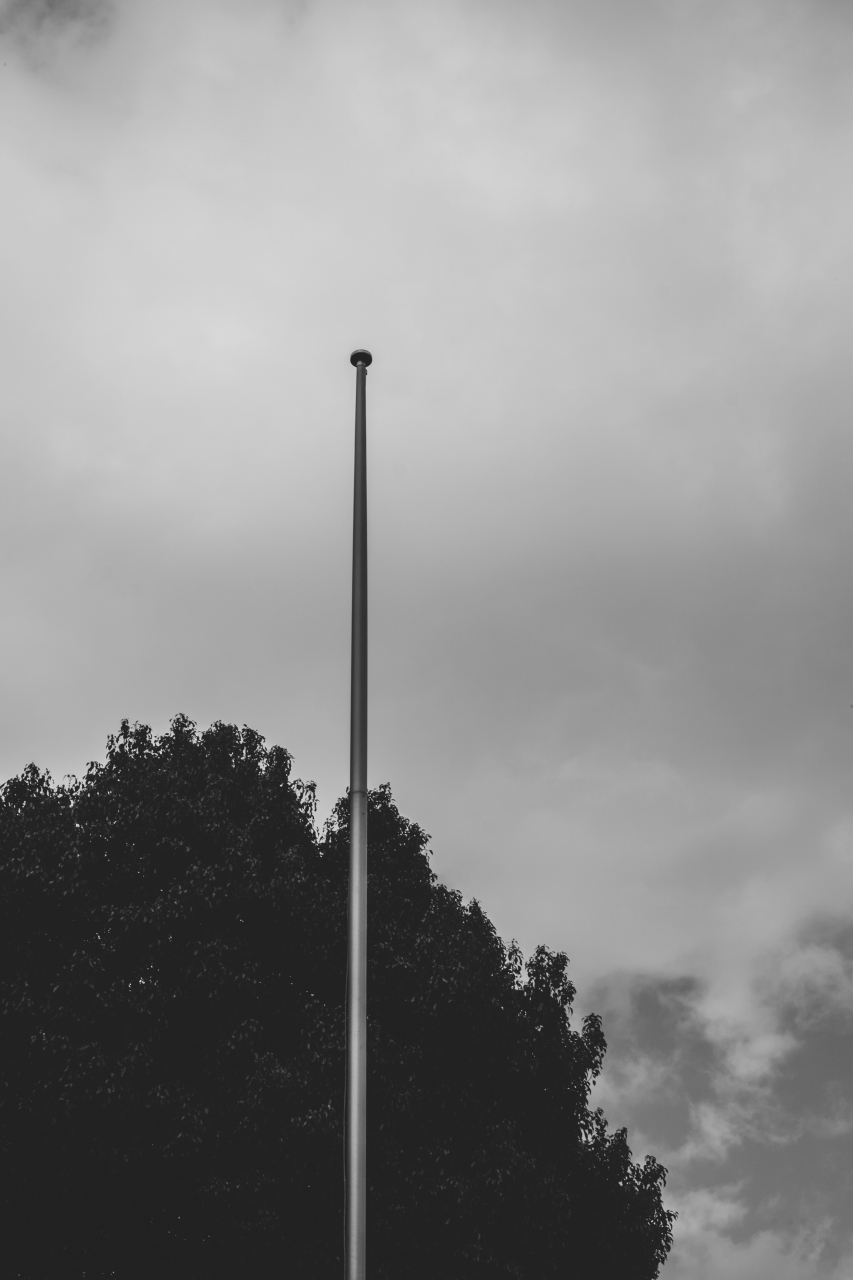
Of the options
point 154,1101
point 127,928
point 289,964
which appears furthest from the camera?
point 289,964

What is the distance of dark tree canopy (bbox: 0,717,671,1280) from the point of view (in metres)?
14.8

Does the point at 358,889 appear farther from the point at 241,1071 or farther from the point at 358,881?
the point at 241,1071

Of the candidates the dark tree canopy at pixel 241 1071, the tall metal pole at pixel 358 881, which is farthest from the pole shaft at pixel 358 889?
the dark tree canopy at pixel 241 1071

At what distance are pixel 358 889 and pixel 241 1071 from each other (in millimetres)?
7834

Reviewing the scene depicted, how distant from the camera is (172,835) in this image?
55.5ft

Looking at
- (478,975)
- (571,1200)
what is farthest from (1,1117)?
(571,1200)

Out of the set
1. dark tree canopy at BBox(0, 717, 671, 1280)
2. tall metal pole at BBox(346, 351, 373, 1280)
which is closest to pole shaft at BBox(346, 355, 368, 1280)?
tall metal pole at BBox(346, 351, 373, 1280)

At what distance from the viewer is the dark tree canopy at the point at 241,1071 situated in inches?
583

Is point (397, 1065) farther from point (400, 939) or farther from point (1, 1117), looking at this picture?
point (1, 1117)

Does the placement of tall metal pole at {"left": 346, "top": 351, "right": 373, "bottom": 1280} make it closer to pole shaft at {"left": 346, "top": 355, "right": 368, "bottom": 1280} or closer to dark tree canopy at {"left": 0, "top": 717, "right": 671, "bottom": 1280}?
pole shaft at {"left": 346, "top": 355, "right": 368, "bottom": 1280}

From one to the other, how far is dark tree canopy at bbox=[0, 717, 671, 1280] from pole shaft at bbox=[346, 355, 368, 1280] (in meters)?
6.31

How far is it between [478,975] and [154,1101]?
4951 millimetres

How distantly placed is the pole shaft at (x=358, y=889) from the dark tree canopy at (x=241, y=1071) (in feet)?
20.7

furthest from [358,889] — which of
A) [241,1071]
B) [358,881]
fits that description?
[241,1071]
